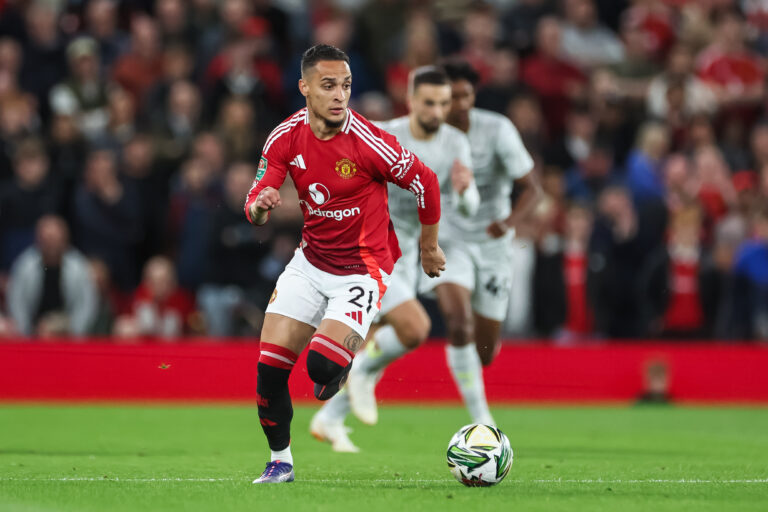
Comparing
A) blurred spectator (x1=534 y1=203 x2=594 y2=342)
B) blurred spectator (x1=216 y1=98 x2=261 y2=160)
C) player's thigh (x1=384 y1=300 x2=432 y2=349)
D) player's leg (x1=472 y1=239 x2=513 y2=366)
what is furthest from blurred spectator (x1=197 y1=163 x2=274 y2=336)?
player's thigh (x1=384 y1=300 x2=432 y2=349)

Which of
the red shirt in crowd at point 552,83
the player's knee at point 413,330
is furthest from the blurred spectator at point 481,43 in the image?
the player's knee at point 413,330

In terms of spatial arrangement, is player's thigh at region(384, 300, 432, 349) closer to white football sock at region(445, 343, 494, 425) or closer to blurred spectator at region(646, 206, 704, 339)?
white football sock at region(445, 343, 494, 425)

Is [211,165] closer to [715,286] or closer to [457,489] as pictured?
[715,286]

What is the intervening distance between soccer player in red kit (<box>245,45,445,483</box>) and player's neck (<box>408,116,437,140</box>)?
2287mm

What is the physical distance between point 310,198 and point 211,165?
25.1 ft

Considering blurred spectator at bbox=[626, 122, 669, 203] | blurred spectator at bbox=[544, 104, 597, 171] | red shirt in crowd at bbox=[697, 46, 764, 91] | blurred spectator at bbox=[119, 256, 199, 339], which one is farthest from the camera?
red shirt in crowd at bbox=[697, 46, 764, 91]

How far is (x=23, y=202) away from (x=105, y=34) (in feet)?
10.1

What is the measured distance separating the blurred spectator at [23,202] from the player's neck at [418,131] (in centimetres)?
583

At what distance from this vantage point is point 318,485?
277 inches

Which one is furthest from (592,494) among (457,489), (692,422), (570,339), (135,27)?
(135,27)

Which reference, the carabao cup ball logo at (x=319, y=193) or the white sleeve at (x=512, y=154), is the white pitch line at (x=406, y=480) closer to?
the carabao cup ball logo at (x=319, y=193)

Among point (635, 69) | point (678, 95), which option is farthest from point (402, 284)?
point (635, 69)

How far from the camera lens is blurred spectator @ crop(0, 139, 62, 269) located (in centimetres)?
1391

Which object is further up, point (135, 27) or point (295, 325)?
point (135, 27)
